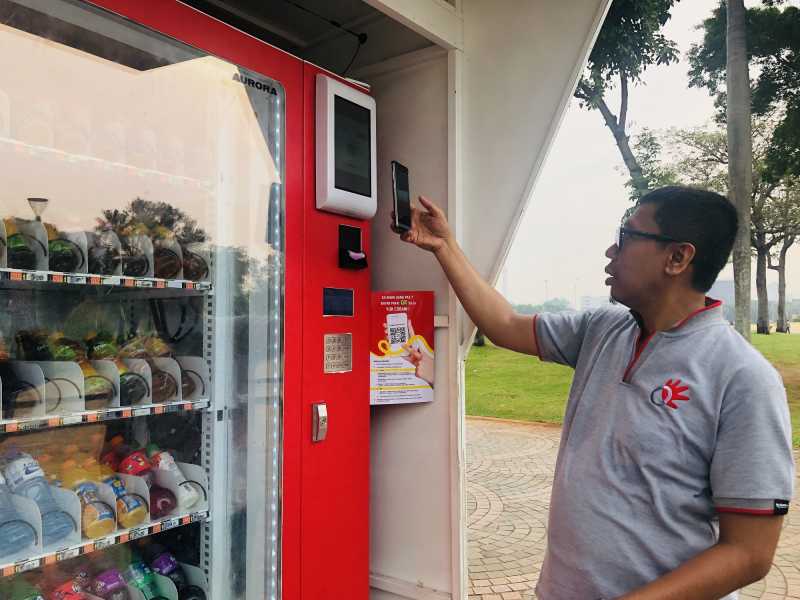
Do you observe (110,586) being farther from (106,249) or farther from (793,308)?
(793,308)

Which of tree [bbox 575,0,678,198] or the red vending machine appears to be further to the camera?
tree [bbox 575,0,678,198]

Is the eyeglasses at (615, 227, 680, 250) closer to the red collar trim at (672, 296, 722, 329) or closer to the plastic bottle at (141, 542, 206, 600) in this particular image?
the red collar trim at (672, 296, 722, 329)

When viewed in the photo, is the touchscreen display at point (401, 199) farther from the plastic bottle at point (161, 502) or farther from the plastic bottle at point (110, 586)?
the plastic bottle at point (110, 586)

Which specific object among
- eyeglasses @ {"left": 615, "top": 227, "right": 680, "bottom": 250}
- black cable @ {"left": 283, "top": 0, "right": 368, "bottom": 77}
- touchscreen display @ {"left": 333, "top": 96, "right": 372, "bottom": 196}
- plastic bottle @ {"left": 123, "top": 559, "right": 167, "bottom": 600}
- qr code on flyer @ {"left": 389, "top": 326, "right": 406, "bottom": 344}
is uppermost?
black cable @ {"left": 283, "top": 0, "right": 368, "bottom": 77}

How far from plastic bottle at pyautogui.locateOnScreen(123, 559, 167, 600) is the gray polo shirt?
1.21 meters

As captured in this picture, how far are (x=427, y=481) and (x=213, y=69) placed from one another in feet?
5.88

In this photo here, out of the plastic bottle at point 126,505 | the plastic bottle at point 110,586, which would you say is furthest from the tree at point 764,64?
the plastic bottle at point 110,586

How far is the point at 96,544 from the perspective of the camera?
1.63 metres

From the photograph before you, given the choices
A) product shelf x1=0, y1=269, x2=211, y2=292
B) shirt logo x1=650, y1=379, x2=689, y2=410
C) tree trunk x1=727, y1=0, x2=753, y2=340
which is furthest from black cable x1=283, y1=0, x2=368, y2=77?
tree trunk x1=727, y1=0, x2=753, y2=340

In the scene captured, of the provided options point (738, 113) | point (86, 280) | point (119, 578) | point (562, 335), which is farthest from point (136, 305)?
point (738, 113)

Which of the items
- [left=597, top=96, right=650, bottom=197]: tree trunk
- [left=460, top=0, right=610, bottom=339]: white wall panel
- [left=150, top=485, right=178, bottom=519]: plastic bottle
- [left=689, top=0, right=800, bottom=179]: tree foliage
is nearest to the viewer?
[left=150, top=485, right=178, bottom=519]: plastic bottle

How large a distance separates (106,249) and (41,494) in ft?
2.29

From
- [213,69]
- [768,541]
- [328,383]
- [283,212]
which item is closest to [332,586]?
[328,383]

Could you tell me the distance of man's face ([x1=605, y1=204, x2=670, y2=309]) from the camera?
1.43 m
